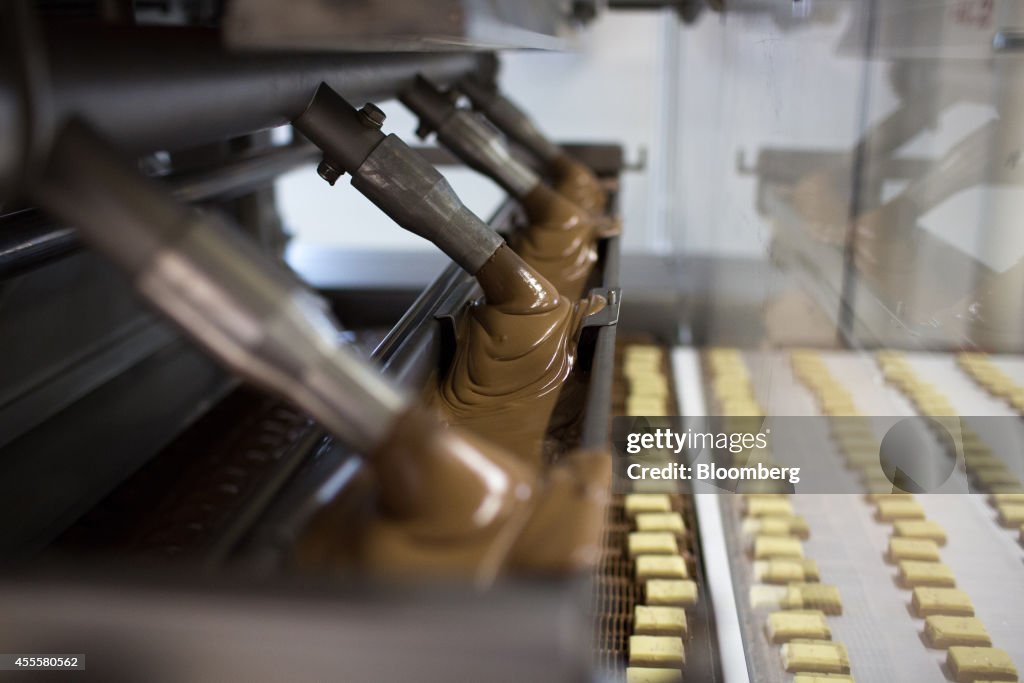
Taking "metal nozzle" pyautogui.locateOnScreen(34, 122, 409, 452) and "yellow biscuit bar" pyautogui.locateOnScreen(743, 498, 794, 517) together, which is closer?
"metal nozzle" pyautogui.locateOnScreen(34, 122, 409, 452)

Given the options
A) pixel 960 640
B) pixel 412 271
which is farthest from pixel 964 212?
pixel 412 271

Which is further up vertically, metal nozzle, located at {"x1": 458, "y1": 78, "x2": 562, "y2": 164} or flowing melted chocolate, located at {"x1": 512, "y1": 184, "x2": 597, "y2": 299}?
metal nozzle, located at {"x1": 458, "y1": 78, "x2": 562, "y2": 164}

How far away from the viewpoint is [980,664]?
1220 millimetres

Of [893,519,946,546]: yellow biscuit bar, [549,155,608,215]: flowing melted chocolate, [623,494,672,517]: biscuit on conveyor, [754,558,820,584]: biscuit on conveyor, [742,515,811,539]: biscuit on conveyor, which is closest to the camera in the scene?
[893,519,946,546]: yellow biscuit bar

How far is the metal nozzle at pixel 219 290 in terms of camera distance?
1.65 feet

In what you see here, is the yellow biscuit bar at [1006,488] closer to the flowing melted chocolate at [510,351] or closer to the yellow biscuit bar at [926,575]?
the yellow biscuit bar at [926,575]

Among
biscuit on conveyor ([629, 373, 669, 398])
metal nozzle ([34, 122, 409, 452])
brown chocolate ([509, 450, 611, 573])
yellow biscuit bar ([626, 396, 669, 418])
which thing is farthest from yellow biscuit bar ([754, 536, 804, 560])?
metal nozzle ([34, 122, 409, 452])

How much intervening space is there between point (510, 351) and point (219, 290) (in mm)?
507

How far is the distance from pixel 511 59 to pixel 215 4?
14.1ft

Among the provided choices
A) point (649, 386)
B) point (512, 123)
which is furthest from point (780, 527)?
point (512, 123)

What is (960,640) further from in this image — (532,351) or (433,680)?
(433,680)

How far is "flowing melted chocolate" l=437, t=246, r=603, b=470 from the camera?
925 mm

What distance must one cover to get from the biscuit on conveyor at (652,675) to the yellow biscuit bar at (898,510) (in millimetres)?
565

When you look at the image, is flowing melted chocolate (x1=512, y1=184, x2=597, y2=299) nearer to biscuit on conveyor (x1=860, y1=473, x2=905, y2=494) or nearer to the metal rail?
the metal rail
